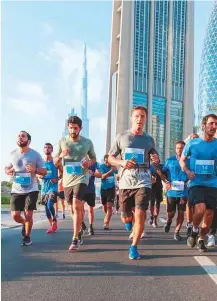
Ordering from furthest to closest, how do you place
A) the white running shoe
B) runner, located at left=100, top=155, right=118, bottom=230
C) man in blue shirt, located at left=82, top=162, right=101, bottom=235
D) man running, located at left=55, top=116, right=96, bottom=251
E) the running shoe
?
runner, located at left=100, top=155, right=118, bottom=230 < man in blue shirt, located at left=82, top=162, right=101, bottom=235 < the white running shoe < man running, located at left=55, top=116, right=96, bottom=251 < the running shoe

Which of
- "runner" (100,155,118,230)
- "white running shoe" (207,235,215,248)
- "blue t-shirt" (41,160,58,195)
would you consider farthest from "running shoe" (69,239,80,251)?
"runner" (100,155,118,230)

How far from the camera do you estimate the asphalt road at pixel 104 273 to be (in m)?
3.59

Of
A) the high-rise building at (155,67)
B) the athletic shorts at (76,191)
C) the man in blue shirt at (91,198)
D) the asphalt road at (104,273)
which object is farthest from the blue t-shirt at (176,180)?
the high-rise building at (155,67)

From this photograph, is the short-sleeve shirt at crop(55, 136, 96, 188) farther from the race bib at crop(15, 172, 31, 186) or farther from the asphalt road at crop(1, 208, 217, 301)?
the asphalt road at crop(1, 208, 217, 301)

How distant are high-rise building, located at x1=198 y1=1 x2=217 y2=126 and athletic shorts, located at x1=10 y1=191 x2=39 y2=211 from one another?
93.0m

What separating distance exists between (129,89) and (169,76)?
1070cm

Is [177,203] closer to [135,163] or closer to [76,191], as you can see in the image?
[76,191]

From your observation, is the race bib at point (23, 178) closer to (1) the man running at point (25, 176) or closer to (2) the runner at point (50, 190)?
(1) the man running at point (25, 176)

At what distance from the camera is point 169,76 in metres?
85.5

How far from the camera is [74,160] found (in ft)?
20.9

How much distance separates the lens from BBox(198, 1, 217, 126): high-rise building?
9825 cm

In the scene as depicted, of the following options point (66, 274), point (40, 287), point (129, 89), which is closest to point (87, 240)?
point (66, 274)

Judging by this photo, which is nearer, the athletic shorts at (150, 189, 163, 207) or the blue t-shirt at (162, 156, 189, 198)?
the blue t-shirt at (162, 156, 189, 198)

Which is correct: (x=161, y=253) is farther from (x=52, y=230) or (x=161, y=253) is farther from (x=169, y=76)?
(x=169, y=76)
